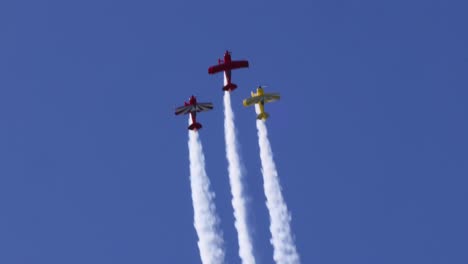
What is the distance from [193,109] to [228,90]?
3003mm

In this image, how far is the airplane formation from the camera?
243 feet

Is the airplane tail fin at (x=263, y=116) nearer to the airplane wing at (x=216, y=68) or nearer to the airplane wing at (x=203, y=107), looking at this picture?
the airplane wing at (x=203, y=107)

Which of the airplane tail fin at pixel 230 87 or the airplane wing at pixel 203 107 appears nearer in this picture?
the airplane tail fin at pixel 230 87

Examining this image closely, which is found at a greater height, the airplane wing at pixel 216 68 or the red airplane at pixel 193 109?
the airplane wing at pixel 216 68

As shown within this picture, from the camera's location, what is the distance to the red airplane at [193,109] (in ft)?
245

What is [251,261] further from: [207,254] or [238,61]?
[238,61]

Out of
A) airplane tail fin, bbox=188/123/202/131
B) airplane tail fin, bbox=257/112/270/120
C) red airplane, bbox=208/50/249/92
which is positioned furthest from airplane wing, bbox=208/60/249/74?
airplane tail fin, bbox=188/123/202/131

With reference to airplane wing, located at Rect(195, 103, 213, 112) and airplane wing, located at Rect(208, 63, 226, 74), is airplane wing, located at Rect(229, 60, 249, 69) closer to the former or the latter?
airplane wing, located at Rect(208, 63, 226, 74)

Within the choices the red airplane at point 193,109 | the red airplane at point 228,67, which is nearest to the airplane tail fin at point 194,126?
the red airplane at point 193,109

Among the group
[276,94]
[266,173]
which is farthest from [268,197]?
[276,94]

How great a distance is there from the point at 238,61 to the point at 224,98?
3.35 m

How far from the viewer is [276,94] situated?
7438 centimetres

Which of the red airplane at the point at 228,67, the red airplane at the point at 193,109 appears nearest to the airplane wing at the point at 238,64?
the red airplane at the point at 228,67

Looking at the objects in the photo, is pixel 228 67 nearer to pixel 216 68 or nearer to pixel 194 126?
pixel 216 68
